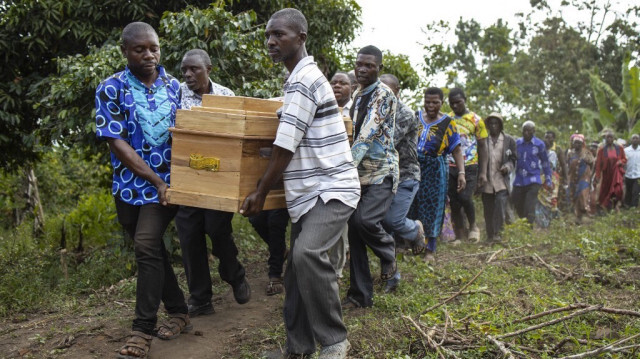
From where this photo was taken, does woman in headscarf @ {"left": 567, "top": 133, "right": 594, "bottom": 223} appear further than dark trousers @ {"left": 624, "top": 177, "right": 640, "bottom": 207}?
No

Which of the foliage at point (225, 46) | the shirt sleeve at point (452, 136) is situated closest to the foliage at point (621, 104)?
the shirt sleeve at point (452, 136)

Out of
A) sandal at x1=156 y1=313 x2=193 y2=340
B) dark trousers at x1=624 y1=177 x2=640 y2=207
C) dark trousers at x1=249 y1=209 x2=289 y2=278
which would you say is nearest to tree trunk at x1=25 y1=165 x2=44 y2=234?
dark trousers at x1=249 y1=209 x2=289 y2=278

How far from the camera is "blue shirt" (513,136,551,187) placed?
10258 millimetres

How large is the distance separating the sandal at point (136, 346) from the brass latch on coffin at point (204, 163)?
3.80 feet

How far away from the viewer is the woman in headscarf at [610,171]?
1335cm

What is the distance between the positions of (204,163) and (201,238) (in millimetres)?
1352

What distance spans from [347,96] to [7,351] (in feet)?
12.7

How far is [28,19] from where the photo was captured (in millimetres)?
7098

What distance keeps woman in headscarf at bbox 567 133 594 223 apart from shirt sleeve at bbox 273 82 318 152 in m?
10.5

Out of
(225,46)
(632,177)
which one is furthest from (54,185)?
(632,177)

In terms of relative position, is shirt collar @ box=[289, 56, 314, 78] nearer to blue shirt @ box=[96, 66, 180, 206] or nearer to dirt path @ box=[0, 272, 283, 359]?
blue shirt @ box=[96, 66, 180, 206]

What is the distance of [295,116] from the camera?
3.21m

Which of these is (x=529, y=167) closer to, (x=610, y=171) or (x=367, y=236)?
(x=610, y=171)

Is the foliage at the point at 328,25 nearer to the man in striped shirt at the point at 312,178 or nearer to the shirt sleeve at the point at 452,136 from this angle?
the shirt sleeve at the point at 452,136
